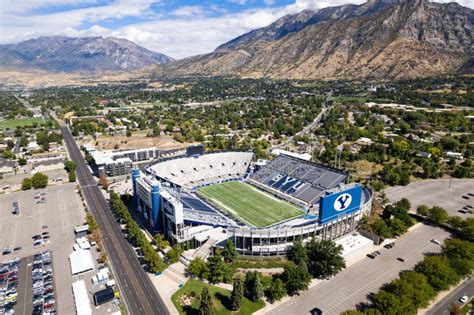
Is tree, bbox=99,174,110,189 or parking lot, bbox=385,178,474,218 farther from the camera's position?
tree, bbox=99,174,110,189

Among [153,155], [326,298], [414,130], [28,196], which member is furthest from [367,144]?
[28,196]

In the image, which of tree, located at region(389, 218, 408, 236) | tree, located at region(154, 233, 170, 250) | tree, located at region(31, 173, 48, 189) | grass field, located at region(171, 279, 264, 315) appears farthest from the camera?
tree, located at region(31, 173, 48, 189)

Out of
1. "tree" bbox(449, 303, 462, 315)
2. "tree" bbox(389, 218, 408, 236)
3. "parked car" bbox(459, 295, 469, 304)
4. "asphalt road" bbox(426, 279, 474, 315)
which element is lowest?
"asphalt road" bbox(426, 279, 474, 315)

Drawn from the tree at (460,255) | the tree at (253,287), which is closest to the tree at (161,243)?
the tree at (253,287)

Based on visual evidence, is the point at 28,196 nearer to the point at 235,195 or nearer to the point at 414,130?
the point at 235,195

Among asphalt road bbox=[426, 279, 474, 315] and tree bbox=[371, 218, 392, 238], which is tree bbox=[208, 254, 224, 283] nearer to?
asphalt road bbox=[426, 279, 474, 315]

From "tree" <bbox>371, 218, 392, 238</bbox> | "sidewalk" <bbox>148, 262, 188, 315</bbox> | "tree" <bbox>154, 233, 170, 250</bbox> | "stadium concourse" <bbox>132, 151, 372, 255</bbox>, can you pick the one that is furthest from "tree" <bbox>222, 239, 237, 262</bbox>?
"tree" <bbox>371, 218, 392, 238</bbox>

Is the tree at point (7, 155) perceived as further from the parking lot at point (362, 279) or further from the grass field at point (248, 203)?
the parking lot at point (362, 279)
